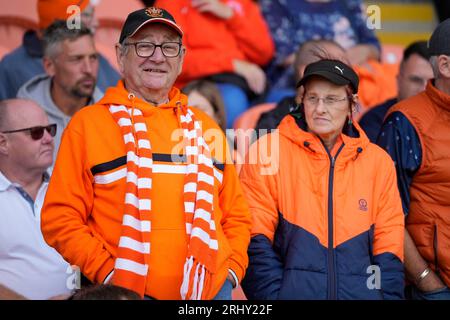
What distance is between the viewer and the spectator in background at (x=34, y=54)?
5.14 metres

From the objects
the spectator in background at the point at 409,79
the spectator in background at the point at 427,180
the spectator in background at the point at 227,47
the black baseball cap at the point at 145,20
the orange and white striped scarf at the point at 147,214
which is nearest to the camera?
the orange and white striped scarf at the point at 147,214

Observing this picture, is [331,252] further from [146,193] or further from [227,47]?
[227,47]

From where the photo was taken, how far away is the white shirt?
3822 mm

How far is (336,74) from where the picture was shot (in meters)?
3.75

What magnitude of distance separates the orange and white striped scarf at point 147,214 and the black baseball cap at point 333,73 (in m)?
0.67

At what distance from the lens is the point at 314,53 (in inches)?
182

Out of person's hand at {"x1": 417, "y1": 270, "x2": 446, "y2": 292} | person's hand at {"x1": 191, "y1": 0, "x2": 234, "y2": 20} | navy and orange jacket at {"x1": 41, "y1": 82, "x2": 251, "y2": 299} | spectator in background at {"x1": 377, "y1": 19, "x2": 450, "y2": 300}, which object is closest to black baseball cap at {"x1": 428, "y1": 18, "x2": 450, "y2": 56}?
spectator in background at {"x1": 377, "y1": 19, "x2": 450, "y2": 300}

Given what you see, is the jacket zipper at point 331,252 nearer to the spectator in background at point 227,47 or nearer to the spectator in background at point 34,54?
the spectator in background at point 227,47

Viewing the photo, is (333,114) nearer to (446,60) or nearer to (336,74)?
(336,74)

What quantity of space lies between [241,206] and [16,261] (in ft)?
3.45

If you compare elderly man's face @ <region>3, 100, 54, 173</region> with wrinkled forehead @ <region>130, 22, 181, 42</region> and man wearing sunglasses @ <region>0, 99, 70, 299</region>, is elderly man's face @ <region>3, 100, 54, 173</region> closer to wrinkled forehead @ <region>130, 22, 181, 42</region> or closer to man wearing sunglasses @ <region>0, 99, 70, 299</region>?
man wearing sunglasses @ <region>0, 99, 70, 299</region>

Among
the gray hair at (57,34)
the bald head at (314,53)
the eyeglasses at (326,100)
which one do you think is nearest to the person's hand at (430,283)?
the eyeglasses at (326,100)

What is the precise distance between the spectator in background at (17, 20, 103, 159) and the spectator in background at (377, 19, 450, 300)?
1.75 m
